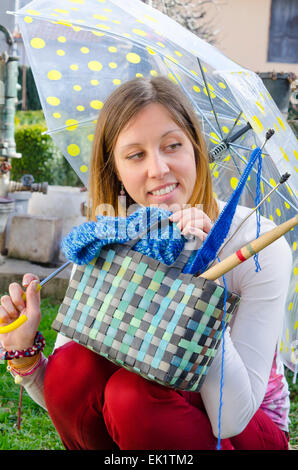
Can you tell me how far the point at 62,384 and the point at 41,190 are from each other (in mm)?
2858

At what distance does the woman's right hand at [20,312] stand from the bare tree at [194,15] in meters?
6.49

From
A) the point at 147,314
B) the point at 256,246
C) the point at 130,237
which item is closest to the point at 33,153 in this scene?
the point at 130,237

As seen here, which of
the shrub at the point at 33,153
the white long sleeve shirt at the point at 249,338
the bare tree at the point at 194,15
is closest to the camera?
the white long sleeve shirt at the point at 249,338

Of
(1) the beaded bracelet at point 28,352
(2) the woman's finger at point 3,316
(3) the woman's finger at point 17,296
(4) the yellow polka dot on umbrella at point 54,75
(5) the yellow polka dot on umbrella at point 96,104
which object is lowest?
(1) the beaded bracelet at point 28,352

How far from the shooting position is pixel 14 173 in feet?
22.2

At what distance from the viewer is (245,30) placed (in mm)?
10977

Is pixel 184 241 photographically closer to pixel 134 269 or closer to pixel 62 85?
pixel 134 269

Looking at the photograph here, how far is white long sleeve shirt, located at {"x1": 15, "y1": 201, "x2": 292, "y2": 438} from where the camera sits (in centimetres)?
140

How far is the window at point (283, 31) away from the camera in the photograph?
448 inches

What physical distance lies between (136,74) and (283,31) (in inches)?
407

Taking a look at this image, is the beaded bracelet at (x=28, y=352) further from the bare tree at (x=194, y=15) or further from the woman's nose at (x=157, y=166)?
the bare tree at (x=194, y=15)

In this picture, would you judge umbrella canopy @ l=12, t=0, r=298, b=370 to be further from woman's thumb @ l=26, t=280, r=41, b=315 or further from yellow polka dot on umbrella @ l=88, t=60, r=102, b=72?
woman's thumb @ l=26, t=280, r=41, b=315

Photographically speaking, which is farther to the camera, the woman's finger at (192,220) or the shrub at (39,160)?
the shrub at (39,160)

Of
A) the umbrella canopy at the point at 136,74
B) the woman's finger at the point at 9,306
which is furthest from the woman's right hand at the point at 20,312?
the umbrella canopy at the point at 136,74
